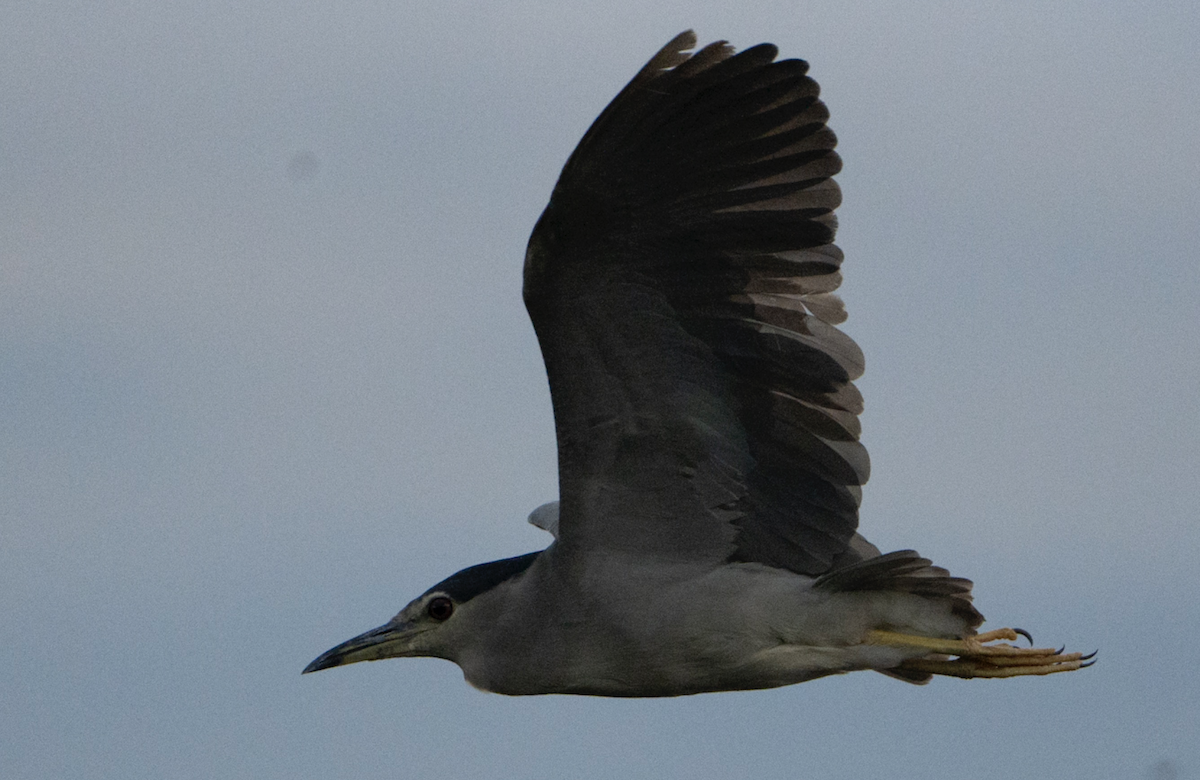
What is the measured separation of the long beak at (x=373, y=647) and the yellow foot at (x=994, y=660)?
2323 mm

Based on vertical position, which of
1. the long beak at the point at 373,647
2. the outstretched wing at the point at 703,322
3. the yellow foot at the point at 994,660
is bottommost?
the yellow foot at the point at 994,660

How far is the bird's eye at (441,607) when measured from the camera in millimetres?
7398

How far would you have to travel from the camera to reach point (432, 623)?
24.4 ft

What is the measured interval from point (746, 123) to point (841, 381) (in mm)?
1209

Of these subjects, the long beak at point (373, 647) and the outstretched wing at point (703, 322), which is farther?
the long beak at point (373, 647)

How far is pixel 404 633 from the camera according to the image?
7480mm

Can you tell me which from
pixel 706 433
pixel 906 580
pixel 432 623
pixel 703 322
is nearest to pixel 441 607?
pixel 432 623

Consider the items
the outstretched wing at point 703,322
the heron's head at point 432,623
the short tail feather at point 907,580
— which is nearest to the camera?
the outstretched wing at point 703,322

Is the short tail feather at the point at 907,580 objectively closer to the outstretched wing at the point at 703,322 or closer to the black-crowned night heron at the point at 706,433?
the black-crowned night heron at the point at 706,433

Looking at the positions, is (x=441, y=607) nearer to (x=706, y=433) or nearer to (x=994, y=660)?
(x=706, y=433)

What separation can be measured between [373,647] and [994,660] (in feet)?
9.49

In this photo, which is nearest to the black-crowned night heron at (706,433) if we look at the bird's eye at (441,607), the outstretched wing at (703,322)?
the outstretched wing at (703,322)

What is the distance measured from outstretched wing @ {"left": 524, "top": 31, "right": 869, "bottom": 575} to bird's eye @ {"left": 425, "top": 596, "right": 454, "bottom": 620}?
748 millimetres

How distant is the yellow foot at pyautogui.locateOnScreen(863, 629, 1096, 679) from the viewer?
6910 mm
